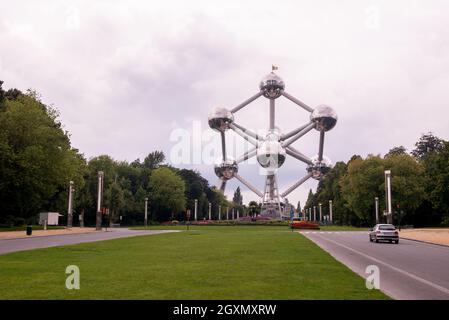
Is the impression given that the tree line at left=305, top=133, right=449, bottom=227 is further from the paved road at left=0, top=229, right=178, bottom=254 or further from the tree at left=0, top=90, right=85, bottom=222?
the paved road at left=0, top=229, right=178, bottom=254

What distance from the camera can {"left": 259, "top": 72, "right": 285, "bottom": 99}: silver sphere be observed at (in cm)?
9844

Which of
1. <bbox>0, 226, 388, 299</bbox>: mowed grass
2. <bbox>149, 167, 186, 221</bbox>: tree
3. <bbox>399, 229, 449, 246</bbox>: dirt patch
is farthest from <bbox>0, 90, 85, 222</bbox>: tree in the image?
<bbox>149, 167, 186, 221</bbox>: tree

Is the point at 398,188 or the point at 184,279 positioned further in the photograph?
the point at 398,188

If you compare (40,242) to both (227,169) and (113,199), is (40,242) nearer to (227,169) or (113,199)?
(113,199)

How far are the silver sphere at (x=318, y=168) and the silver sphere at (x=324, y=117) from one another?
7573 mm

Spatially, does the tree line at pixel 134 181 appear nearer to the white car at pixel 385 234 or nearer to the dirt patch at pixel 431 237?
the dirt patch at pixel 431 237

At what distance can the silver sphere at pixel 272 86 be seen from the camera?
323 ft

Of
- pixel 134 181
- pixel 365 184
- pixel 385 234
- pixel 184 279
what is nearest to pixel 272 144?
pixel 365 184

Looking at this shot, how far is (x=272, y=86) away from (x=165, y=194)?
110ft

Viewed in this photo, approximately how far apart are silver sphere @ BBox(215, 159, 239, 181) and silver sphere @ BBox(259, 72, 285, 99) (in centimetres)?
1502

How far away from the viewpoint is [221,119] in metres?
100
